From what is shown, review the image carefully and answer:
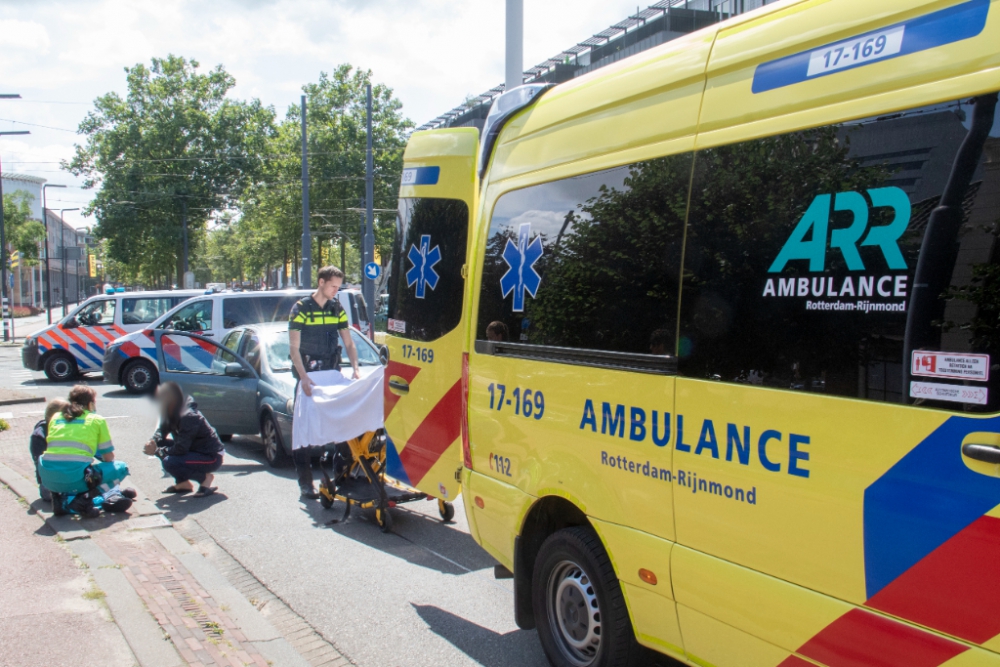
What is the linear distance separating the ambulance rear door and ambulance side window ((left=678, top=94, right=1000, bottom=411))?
2.61 m

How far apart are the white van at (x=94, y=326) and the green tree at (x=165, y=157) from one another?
3457cm

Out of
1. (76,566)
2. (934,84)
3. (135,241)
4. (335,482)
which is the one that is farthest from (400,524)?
(135,241)

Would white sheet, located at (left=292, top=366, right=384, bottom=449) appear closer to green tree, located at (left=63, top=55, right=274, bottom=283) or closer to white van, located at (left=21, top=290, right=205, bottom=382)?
white van, located at (left=21, top=290, right=205, bottom=382)

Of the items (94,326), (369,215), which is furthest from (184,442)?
(369,215)

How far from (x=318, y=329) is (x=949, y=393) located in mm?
6145

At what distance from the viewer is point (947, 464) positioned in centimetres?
213

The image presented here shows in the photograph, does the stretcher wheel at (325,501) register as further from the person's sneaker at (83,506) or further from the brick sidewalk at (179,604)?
the person's sneaker at (83,506)

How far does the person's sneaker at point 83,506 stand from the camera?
6.68 metres

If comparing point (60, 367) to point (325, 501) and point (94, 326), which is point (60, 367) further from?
point (325, 501)

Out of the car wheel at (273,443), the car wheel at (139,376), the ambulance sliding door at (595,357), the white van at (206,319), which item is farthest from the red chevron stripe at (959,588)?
the car wheel at (139,376)

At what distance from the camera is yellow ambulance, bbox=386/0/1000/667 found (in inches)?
84.8

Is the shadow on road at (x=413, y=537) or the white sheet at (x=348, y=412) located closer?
the shadow on road at (x=413, y=537)

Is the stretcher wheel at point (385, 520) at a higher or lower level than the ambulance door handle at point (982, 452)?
lower

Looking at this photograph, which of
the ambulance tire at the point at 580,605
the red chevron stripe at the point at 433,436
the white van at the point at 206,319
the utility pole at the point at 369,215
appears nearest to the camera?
the ambulance tire at the point at 580,605
